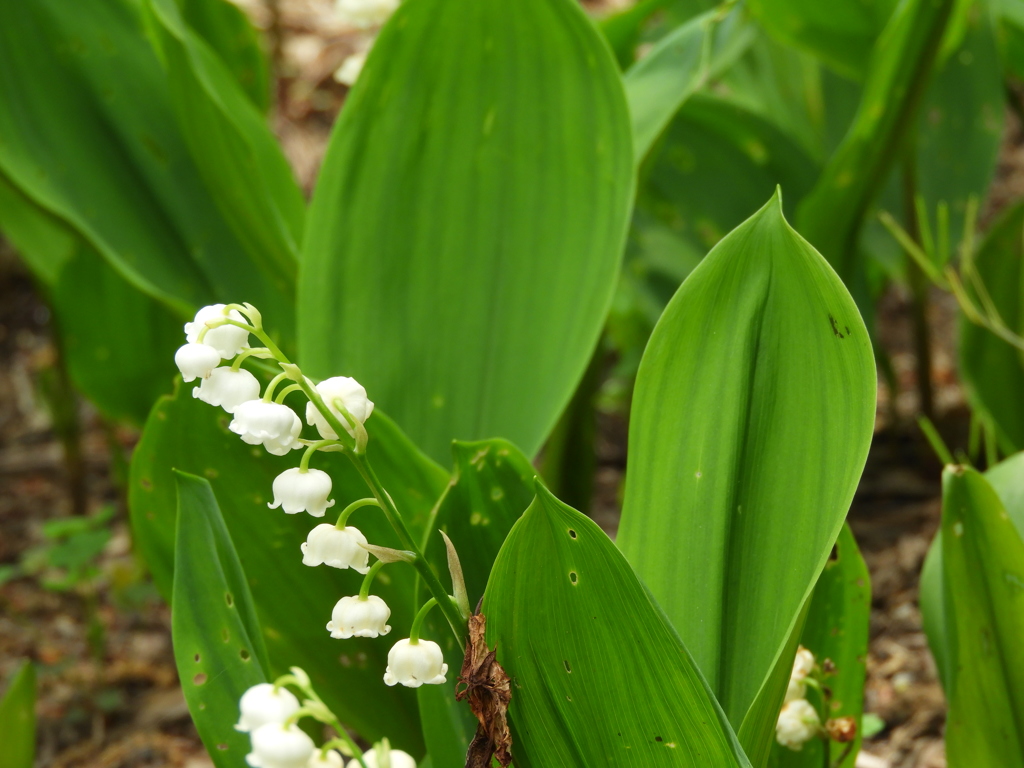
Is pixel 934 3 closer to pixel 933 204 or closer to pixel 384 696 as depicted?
pixel 933 204

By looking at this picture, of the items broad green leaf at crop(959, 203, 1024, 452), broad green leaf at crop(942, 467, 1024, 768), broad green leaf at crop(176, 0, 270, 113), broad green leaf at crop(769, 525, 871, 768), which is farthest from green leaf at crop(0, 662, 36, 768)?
Answer: broad green leaf at crop(959, 203, 1024, 452)

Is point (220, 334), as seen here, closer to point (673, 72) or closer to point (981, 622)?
point (981, 622)

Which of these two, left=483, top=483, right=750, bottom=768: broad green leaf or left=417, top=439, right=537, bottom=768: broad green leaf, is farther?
left=417, top=439, right=537, bottom=768: broad green leaf

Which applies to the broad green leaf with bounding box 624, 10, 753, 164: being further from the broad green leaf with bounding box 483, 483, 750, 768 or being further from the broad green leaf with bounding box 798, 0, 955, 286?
the broad green leaf with bounding box 483, 483, 750, 768

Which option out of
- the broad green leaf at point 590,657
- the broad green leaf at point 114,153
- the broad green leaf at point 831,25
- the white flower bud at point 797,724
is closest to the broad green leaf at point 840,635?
the white flower bud at point 797,724

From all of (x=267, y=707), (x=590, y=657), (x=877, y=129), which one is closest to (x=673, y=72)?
(x=877, y=129)

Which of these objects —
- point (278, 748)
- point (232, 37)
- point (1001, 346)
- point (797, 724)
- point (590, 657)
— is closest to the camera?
point (278, 748)

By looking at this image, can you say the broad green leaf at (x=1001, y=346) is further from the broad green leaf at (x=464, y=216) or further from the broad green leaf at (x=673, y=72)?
the broad green leaf at (x=464, y=216)

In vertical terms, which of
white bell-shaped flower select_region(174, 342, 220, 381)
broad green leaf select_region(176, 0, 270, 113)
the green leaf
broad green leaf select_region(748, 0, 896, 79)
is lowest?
the green leaf
